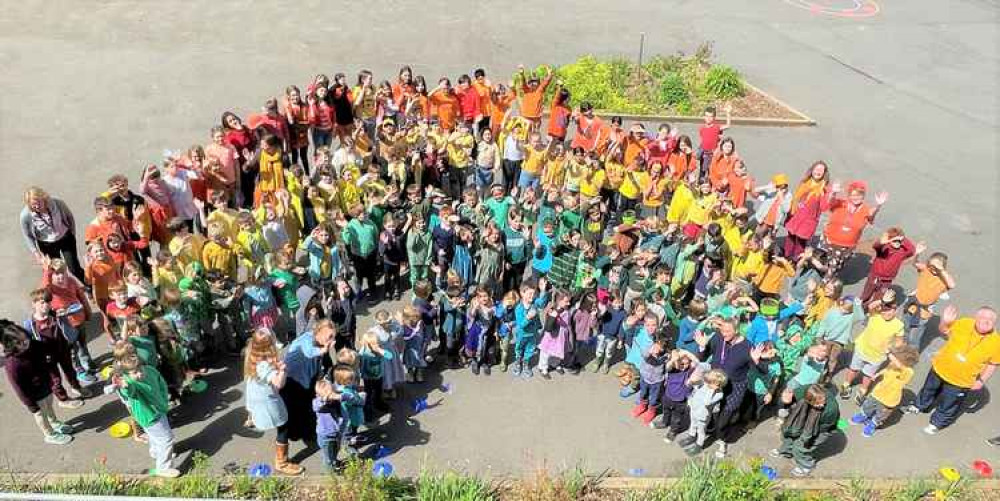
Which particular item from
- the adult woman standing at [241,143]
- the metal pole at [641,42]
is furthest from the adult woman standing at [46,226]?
the metal pole at [641,42]

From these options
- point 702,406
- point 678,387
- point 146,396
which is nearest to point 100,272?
point 146,396

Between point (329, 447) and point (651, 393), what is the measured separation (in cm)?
381

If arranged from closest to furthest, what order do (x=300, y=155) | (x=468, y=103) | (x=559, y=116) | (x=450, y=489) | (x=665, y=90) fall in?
(x=450, y=489)
(x=300, y=155)
(x=559, y=116)
(x=468, y=103)
(x=665, y=90)

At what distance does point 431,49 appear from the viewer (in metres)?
19.7

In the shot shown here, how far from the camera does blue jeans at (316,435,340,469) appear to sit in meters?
7.26

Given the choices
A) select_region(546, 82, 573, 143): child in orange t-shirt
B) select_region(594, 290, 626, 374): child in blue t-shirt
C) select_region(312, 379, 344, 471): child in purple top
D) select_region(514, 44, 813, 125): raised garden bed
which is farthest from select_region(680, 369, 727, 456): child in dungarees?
select_region(514, 44, 813, 125): raised garden bed

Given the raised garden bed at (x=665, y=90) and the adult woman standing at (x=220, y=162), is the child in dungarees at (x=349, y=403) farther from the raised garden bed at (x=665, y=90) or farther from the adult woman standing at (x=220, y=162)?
the raised garden bed at (x=665, y=90)

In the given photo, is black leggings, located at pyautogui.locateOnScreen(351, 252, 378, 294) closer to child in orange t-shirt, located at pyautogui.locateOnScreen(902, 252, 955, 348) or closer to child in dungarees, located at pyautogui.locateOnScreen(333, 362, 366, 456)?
child in dungarees, located at pyautogui.locateOnScreen(333, 362, 366, 456)

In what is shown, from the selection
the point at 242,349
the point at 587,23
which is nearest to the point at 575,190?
the point at 242,349

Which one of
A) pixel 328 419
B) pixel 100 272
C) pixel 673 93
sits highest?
pixel 673 93

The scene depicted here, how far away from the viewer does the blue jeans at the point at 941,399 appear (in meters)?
8.43

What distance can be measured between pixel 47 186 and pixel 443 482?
33.0 ft

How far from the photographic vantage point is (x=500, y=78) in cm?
1836

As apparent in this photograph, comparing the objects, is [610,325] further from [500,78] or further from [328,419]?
[500,78]
